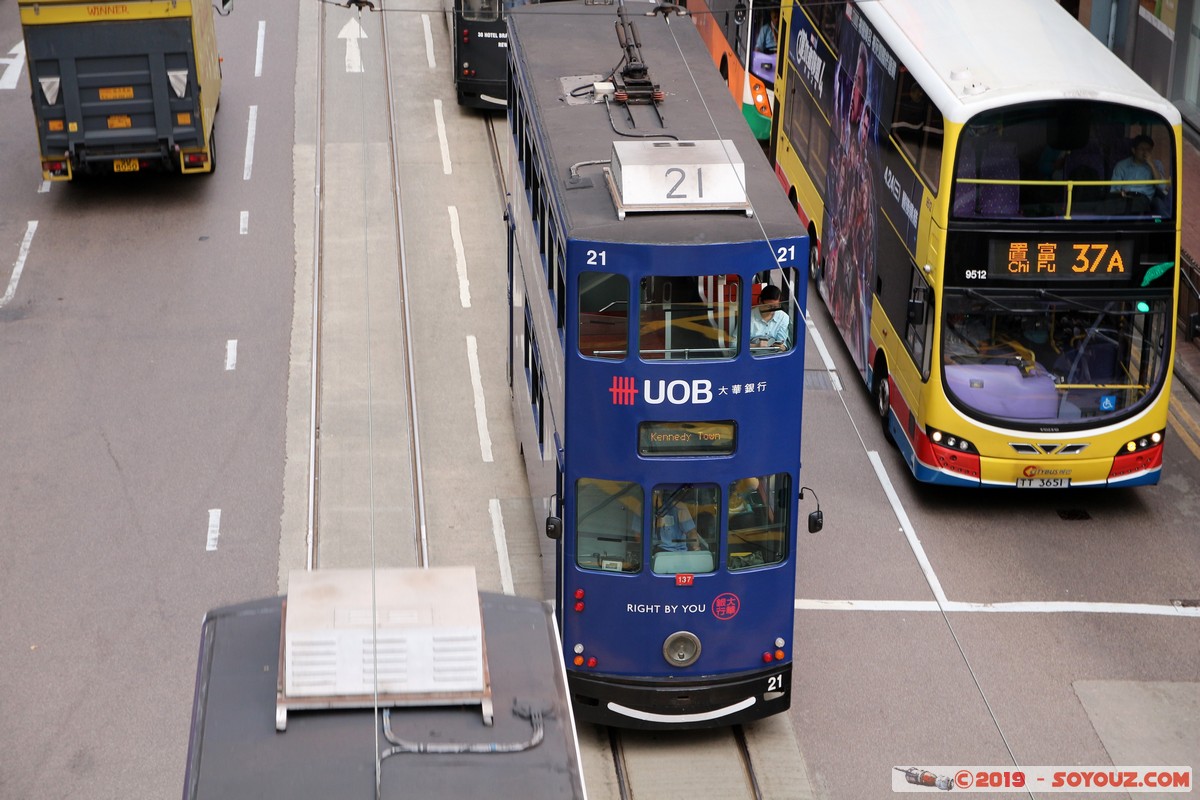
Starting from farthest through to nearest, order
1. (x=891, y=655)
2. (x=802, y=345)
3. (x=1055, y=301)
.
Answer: (x=1055, y=301) < (x=891, y=655) < (x=802, y=345)

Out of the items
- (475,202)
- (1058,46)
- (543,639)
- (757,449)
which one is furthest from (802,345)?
(475,202)

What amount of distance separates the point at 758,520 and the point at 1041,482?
5.11 meters

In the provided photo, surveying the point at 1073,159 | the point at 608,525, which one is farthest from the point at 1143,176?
the point at 608,525

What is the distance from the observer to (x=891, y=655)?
15.1m

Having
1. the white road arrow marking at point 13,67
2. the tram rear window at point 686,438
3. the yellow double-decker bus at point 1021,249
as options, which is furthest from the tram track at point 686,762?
the white road arrow marking at point 13,67

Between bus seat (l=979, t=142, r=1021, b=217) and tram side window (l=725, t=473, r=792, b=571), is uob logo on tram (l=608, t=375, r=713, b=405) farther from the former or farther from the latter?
bus seat (l=979, t=142, r=1021, b=217)

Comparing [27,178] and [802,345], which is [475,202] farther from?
[802,345]

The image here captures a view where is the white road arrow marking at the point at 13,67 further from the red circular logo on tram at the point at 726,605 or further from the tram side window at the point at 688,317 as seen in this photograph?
the red circular logo on tram at the point at 726,605

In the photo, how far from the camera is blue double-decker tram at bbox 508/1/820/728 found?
11.9 meters

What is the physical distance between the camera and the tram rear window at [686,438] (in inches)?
480

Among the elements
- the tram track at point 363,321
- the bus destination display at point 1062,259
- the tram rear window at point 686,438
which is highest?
the tram rear window at point 686,438

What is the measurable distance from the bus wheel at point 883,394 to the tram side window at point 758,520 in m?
5.76

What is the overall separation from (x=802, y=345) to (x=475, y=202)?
40.9ft

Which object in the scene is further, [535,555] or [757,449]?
[535,555]
